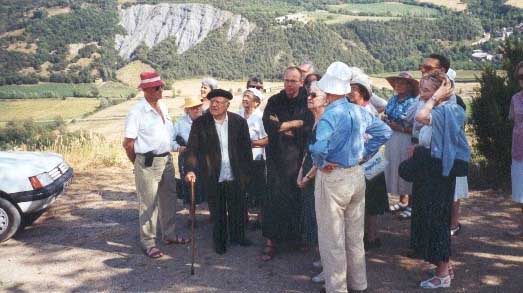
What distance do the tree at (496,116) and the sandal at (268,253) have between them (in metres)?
4.10

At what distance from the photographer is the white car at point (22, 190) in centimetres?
534

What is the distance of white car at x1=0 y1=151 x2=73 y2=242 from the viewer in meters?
5.34

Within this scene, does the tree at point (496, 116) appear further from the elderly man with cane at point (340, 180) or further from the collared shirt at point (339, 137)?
the collared shirt at point (339, 137)

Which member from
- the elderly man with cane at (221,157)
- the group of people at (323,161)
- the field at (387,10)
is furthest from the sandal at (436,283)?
the field at (387,10)

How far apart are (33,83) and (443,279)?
81629mm

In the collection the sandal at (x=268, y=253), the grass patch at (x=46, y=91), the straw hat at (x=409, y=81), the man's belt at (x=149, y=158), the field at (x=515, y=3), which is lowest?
the grass patch at (x=46, y=91)

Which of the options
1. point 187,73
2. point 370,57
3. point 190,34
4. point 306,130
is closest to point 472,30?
point 370,57

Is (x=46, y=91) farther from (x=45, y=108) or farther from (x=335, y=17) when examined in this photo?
(x=335, y=17)

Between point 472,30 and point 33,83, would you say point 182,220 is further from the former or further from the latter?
point 33,83

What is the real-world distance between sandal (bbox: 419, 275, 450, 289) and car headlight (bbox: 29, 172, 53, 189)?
4.31 m

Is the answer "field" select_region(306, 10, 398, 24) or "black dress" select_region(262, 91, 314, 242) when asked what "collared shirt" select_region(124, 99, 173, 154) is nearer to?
"black dress" select_region(262, 91, 314, 242)

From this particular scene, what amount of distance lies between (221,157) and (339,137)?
1724 millimetres

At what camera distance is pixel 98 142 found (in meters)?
11.3

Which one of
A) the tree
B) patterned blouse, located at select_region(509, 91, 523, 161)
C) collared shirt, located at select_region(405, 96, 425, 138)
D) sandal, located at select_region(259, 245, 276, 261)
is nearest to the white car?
sandal, located at select_region(259, 245, 276, 261)
